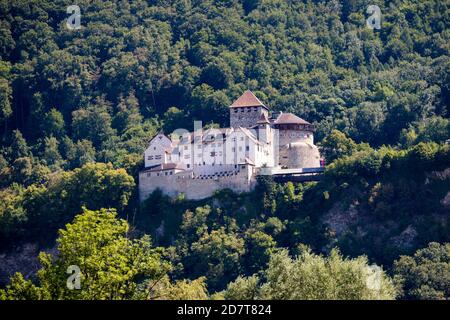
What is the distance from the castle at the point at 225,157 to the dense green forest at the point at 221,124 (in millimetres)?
1230

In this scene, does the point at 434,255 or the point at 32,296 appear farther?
the point at 434,255

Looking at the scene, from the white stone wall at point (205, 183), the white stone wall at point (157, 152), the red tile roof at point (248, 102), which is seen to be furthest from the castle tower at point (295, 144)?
the white stone wall at point (157, 152)

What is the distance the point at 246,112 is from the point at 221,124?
41.0 feet

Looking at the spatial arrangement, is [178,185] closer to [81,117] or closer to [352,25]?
[81,117]

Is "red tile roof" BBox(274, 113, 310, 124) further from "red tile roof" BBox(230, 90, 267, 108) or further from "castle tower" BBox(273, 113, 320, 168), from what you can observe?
"red tile roof" BBox(230, 90, 267, 108)

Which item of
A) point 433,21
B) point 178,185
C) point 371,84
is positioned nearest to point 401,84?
point 371,84

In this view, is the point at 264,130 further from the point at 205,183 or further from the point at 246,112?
the point at 205,183

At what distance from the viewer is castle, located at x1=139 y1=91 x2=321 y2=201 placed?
78438 millimetres

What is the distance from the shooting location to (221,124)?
10019 centimetres

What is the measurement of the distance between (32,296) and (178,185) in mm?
35535

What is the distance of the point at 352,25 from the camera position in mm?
125438

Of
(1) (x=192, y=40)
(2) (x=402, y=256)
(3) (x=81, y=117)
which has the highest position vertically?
(1) (x=192, y=40)

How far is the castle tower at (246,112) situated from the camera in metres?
87.4

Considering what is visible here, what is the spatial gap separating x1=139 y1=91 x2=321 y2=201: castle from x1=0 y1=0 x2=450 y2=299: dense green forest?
1.23 meters
